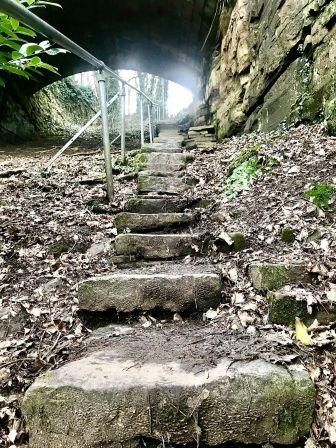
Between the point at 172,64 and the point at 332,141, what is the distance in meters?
10.1

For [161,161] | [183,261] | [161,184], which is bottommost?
[183,261]

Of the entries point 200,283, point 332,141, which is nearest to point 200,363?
point 200,283

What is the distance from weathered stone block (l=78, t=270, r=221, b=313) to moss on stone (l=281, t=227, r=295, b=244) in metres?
0.87

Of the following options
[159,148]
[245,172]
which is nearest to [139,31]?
[159,148]

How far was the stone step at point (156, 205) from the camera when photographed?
148 inches

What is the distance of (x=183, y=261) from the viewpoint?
279 centimetres

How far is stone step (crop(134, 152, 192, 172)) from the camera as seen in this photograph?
517 centimetres

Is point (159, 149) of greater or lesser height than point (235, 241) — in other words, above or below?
above

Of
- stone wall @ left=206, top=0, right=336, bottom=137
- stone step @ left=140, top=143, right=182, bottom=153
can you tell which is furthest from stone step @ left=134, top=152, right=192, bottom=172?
stone wall @ left=206, top=0, right=336, bottom=137

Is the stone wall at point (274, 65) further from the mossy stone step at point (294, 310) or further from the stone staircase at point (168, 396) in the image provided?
the stone staircase at point (168, 396)

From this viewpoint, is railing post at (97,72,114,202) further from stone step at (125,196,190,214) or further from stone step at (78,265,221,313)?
stone step at (78,265,221,313)

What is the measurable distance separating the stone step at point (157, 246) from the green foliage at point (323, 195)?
113 centimetres

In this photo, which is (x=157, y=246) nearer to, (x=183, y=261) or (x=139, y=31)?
(x=183, y=261)

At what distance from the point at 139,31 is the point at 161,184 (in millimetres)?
8096
